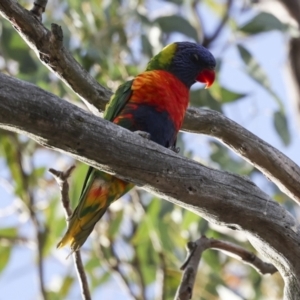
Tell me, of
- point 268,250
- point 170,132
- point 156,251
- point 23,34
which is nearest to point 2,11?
point 23,34

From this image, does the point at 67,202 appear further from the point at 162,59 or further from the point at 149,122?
the point at 162,59

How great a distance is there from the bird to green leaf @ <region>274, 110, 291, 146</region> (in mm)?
331

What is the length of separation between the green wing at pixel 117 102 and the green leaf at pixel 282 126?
0.69 metres

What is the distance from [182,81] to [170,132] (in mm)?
307

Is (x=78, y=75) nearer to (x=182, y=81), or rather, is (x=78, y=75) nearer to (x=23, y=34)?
(x=23, y=34)

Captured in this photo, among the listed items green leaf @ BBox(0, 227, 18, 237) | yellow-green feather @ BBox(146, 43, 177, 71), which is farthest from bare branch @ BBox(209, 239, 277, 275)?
green leaf @ BBox(0, 227, 18, 237)

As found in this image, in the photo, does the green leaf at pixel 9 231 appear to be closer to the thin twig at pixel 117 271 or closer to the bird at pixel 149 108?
the thin twig at pixel 117 271

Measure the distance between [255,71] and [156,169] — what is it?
1.11 meters

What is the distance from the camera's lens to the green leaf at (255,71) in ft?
6.83

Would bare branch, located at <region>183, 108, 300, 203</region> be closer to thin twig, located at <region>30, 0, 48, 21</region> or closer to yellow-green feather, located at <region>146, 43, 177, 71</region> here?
thin twig, located at <region>30, 0, 48, 21</region>

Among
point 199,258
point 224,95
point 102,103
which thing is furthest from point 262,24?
point 199,258

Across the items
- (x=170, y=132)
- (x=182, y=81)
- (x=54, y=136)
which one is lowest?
(x=54, y=136)

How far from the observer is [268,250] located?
128cm

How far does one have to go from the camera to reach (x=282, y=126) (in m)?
2.19
